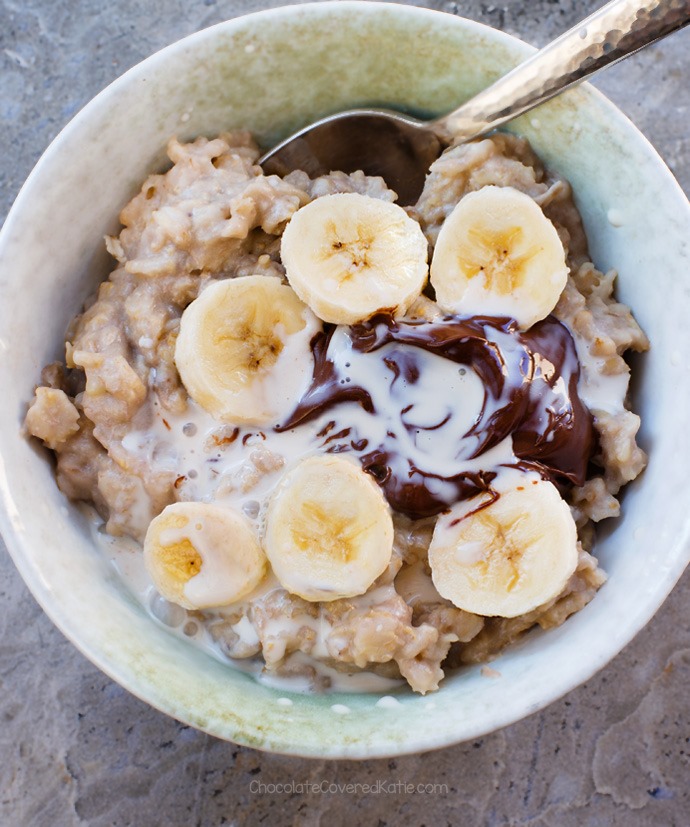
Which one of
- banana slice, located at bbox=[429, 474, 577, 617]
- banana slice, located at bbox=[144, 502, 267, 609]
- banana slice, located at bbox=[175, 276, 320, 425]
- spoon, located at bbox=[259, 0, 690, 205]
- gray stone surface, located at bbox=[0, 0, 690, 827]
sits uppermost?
spoon, located at bbox=[259, 0, 690, 205]

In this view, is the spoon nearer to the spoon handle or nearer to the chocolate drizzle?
the spoon handle

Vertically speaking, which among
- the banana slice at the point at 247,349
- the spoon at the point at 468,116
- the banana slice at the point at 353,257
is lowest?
the banana slice at the point at 247,349

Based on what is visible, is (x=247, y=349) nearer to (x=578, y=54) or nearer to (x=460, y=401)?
(x=460, y=401)

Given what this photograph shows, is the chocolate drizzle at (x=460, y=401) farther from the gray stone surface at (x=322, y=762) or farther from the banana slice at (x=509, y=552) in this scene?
the gray stone surface at (x=322, y=762)

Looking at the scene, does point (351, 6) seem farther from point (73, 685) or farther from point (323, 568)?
point (73, 685)

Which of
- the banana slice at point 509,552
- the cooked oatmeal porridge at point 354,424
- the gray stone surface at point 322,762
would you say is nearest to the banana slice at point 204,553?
the cooked oatmeal porridge at point 354,424

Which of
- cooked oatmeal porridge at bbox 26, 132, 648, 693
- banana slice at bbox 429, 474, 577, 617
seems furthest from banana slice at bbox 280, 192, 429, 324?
banana slice at bbox 429, 474, 577, 617

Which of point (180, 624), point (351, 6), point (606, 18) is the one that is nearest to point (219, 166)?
point (351, 6)

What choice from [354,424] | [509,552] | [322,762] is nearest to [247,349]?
[354,424]
